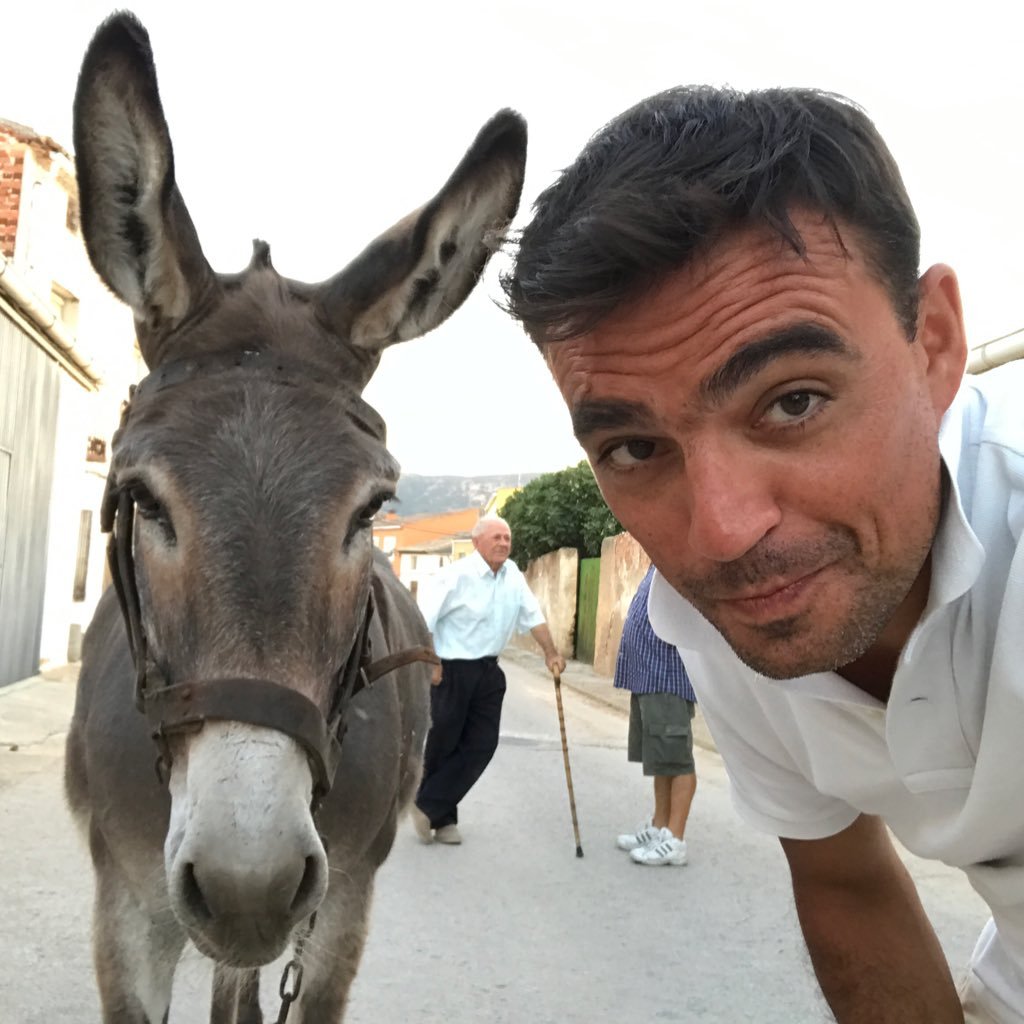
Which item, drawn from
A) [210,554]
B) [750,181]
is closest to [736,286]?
[750,181]

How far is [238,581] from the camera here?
78.1 inches

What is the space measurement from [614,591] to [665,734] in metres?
13.9

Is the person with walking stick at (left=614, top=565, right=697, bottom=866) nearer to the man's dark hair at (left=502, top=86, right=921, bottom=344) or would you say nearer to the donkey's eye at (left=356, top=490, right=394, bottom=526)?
the donkey's eye at (left=356, top=490, right=394, bottom=526)

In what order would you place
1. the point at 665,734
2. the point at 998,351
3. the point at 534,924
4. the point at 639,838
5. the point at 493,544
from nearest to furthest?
the point at 534,924
the point at 665,734
the point at 639,838
the point at 493,544
the point at 998,351

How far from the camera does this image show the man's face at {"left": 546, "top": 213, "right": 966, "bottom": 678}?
1.52 metres

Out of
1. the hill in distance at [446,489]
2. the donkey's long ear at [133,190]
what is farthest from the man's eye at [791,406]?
the hill in distance at [446,489]

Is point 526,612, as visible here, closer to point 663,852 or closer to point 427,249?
point 663,852

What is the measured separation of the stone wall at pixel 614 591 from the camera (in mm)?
18797

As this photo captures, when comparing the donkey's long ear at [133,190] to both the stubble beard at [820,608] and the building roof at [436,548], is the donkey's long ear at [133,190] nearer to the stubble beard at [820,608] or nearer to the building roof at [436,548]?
the stubble beard at [820,608]

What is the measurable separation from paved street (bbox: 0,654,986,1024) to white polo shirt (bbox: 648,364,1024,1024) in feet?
5.06

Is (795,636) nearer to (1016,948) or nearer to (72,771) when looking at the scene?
(1016,948)

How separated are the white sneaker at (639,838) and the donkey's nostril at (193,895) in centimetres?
495

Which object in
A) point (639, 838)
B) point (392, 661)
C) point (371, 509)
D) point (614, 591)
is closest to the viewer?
point (371, 509)

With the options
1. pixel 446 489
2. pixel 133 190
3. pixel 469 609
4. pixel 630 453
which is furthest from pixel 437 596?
pixel 446 489
